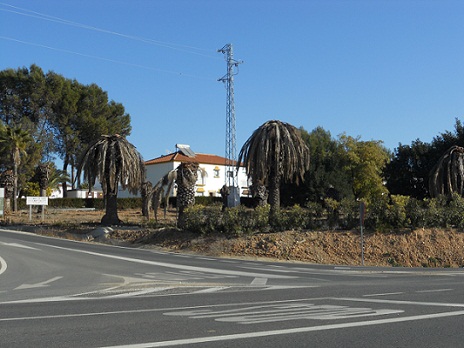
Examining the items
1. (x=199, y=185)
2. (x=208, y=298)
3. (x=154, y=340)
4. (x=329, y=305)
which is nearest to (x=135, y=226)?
(x=208, y=298)

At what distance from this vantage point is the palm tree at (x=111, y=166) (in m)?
36.3

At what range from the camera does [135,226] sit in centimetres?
3700

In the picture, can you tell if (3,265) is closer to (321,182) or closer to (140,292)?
(140,292)

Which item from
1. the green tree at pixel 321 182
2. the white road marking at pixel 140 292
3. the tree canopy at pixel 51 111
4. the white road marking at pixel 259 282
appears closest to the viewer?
the white road marking at pixel 140 292

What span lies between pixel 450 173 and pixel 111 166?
23.7 meters

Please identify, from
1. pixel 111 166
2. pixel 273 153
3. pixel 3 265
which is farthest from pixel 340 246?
pixel 3 265

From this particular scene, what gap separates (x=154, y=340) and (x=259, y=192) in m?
35.7

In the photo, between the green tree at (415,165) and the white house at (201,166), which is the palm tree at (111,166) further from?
the white house at (201,166)

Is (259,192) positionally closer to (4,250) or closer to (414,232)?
(414,232)

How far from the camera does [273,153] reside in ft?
108

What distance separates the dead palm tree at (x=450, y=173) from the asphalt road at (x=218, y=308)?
20331mm

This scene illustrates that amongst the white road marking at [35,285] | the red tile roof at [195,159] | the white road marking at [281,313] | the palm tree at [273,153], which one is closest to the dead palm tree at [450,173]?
the palm tree at [273,153]

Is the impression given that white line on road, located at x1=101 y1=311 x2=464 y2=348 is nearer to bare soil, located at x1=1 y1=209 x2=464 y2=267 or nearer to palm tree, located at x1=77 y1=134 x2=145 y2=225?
bare soil, located at x1=1 y1=209 x2=464 y2=267

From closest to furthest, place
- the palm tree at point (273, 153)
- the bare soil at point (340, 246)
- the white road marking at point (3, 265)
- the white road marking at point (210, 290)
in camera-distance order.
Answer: the white road marking at point (210, 290) → the white road marking at point (3, 265) → the bare soil at point (340, 246) → the palm tree at point (273, 153)
